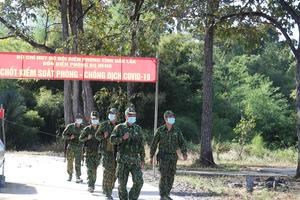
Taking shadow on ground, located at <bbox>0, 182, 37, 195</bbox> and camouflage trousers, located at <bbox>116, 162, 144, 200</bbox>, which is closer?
camouflage trousers, located at <bbox>116, 162, 144, 200</bbox>

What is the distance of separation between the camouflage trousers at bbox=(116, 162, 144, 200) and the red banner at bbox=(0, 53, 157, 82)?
19.7 feet

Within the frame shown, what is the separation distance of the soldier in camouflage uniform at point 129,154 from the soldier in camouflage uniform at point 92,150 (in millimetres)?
2680

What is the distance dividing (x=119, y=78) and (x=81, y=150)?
2525mm

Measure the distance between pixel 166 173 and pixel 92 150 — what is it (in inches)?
101

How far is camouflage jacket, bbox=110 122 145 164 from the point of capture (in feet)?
35.8

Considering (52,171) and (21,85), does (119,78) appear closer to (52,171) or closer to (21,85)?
(52,171)

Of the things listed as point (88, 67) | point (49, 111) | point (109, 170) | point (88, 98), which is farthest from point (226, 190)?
point (49, 111)

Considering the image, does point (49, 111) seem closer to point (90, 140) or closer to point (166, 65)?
point (166, 65)

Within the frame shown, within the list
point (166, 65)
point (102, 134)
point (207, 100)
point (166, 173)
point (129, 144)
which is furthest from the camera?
point (166, 65)

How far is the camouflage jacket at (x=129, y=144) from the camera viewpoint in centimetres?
1092

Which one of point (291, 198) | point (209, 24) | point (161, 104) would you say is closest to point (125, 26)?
point (209, 24)

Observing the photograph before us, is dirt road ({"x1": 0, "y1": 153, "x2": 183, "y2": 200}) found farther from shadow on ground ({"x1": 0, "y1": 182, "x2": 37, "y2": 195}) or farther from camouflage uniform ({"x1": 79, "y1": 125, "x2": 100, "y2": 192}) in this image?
camouflage uniform ({"x1": 79, "y1": 125, "x2": 100, "y2": 192})

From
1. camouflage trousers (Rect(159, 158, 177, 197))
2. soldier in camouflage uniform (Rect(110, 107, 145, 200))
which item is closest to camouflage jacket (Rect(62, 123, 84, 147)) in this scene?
camouflage trousers (Rect(159, 158, 177, 197))

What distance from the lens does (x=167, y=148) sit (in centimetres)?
1188
